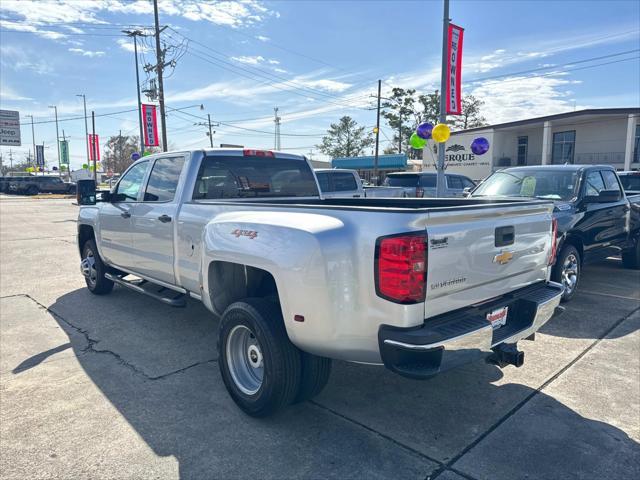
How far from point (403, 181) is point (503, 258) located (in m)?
13.4

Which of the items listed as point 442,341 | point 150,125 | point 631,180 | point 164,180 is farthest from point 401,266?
point 150,125

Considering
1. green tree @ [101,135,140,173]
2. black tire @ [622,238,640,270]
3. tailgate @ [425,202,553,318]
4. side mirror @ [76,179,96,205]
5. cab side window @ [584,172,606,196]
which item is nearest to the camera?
tailgate @ [425,202,553,318]

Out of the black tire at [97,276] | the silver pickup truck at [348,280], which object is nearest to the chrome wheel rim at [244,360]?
the silver pickup truck at [348,280]

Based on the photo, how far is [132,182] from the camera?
562 centimetres

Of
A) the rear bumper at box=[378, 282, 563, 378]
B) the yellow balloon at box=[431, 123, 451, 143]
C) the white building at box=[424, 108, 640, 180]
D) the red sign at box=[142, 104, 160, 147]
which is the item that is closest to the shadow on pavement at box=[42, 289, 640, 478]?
the rear bumper at box=[378, 282, 563, 378]

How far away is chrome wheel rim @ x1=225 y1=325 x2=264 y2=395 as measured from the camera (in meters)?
3.46

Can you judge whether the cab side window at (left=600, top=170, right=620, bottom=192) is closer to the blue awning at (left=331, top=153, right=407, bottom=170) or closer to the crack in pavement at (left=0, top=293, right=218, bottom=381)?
the crack in pavement at (left=0, top=293, right=218, bottom=381)

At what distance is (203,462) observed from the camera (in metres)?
2.84

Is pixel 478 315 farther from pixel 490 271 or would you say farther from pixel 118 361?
pixel 118 361

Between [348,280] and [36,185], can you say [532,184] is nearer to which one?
[348,280]

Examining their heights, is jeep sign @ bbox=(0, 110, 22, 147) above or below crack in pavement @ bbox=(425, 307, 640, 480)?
above

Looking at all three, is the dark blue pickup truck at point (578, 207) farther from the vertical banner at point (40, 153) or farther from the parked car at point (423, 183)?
the vertical banner at point (40, 153)

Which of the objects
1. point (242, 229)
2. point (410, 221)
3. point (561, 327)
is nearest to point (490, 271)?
point (410, 221)

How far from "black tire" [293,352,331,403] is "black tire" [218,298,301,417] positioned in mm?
63
